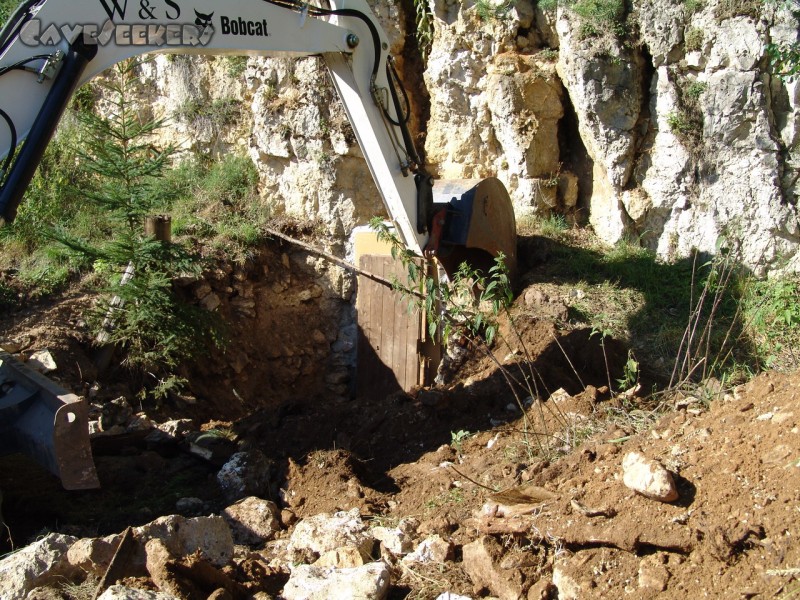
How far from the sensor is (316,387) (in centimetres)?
883

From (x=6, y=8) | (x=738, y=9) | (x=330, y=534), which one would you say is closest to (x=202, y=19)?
(x=330, y=534)

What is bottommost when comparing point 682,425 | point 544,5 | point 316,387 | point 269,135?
point 316,387

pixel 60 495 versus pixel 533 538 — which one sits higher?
pixel 533 538

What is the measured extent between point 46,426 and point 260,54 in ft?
8.79

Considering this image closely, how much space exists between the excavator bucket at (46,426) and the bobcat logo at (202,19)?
7.53 ft

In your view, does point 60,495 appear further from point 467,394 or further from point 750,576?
point 750,576

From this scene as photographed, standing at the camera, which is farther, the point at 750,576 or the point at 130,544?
the point at 130,544

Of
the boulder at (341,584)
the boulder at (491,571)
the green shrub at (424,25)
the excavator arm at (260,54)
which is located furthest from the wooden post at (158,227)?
the boulder at (491,571)

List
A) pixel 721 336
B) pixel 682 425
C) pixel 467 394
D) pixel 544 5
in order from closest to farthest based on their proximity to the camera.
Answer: pixel 682 425
pixel 467 394
pixel 721 336
pixel 544 5

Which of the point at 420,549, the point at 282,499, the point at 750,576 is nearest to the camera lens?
the point at 750,576

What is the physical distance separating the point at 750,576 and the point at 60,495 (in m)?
4.01

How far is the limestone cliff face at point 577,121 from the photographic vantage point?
24.8 feet

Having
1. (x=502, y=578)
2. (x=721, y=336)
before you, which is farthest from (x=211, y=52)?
(x=721, y=336)

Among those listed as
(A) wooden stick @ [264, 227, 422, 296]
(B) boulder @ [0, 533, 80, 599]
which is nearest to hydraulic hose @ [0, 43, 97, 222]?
(B) boulder @ [0, 533, 80, 599]
